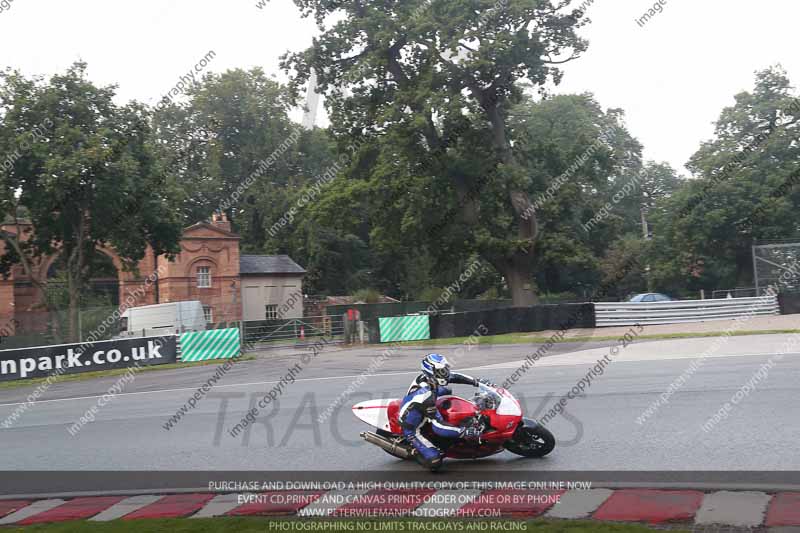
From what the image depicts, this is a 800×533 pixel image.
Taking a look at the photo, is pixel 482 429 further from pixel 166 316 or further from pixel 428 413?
pixel 166 316

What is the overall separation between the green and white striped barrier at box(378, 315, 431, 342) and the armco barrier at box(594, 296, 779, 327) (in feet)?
24.0

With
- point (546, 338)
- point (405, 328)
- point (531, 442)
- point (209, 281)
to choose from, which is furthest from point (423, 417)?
point (209, 281)

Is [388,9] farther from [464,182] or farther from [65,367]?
[65,367]

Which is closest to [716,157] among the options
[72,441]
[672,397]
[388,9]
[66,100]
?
[388,9]

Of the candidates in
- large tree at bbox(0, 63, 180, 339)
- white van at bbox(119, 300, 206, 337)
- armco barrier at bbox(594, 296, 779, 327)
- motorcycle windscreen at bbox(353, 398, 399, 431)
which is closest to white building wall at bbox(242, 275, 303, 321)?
white van at bbox(119, 300, 206, 337)

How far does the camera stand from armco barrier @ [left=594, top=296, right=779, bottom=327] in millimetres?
31500

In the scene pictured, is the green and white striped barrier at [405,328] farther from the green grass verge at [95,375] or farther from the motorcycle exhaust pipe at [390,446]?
the motorcycle exhaust pipe at [390,446]

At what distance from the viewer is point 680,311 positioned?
33000 millimetres

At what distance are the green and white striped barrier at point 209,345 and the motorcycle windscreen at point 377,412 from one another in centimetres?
2209

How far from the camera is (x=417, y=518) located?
7.19 m

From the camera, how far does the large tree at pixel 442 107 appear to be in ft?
121

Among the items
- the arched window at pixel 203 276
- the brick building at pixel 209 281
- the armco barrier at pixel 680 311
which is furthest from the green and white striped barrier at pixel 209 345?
the arched window at pixel 203 276

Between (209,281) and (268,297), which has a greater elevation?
(209,281)

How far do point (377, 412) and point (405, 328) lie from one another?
79.3ft
